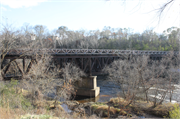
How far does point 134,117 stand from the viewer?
13.3 m

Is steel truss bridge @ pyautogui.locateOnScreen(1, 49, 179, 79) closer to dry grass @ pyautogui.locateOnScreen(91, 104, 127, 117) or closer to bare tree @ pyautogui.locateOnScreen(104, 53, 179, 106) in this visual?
bare tree @ pyautogui.locateOnScreen(104, 53, 179, 106)

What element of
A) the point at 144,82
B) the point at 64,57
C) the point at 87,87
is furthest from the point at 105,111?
the point at 64,57

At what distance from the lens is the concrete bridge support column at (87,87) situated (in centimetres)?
2211

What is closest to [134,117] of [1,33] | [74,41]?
[1,33]

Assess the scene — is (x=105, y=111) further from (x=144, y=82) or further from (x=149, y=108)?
(x=144, y=82)

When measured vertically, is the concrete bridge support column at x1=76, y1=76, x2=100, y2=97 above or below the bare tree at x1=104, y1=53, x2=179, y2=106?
below

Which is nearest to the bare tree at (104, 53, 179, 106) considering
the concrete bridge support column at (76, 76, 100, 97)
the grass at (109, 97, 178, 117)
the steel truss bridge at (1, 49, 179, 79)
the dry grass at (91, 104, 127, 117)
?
the grass at (109, 97, 178, 117)

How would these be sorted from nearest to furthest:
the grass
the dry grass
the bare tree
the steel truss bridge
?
the grass
the dry grass
the bare tree
the steel truss bridge

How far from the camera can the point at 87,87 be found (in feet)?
75.7

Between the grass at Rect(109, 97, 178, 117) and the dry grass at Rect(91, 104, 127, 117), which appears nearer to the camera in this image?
the grass at Rect(109, 97, 178, 117)

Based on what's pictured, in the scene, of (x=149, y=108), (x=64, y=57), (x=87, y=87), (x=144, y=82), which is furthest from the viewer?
(x=87, y=87)

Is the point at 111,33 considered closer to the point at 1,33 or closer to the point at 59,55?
the point at 59,55

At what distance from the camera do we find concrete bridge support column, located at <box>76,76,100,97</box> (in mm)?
22112

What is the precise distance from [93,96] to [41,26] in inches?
2457
